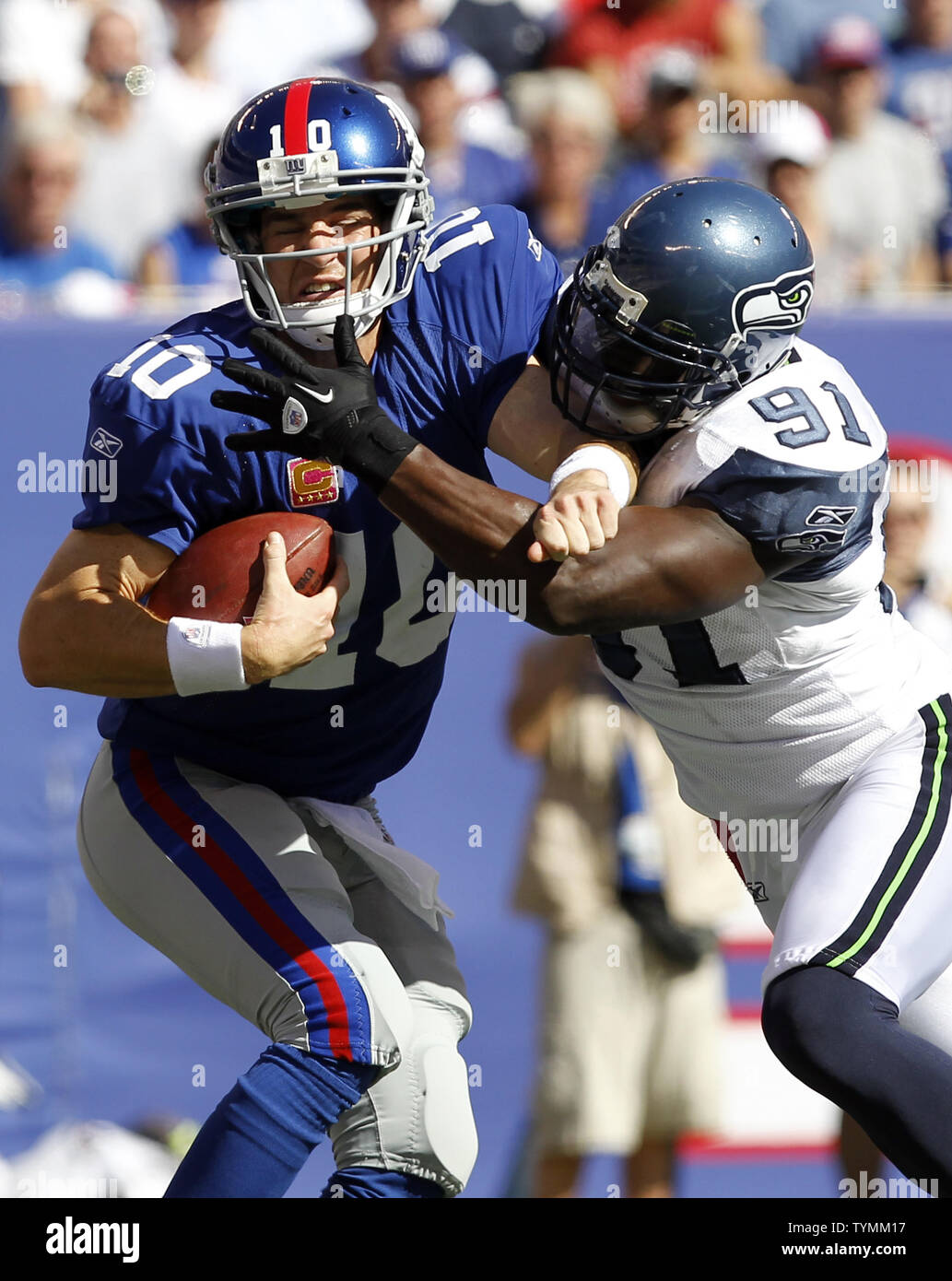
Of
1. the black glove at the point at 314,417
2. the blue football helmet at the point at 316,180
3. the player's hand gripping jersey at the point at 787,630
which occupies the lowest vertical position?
the player's hand gripping jersey at the point at 787,630

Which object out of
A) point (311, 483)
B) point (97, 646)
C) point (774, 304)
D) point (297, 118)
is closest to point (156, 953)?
point (97, 646)

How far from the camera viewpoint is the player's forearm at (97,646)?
2.51m

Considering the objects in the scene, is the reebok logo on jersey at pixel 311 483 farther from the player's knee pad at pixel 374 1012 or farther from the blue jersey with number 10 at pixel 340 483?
the player's knee pad at pixel 374 1012

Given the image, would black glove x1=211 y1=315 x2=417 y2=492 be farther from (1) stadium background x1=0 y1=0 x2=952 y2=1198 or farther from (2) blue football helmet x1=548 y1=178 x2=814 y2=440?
(1) stadium background x1=0 y1=0 x2=952 y2=1198

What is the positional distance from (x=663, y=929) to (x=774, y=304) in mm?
1857

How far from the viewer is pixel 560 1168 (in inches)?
155

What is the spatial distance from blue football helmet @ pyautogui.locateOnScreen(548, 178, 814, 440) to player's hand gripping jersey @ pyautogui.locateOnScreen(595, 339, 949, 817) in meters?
0.07

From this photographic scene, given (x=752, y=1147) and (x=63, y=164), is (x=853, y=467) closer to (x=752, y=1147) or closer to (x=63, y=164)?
(x=752, y=1147)

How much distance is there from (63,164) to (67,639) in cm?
270

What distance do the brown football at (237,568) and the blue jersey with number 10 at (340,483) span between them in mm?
48

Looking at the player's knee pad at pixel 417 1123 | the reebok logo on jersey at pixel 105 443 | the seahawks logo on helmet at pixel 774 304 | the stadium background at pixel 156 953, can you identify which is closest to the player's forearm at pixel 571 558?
the seahawks logo on helmet at pixel 774 304

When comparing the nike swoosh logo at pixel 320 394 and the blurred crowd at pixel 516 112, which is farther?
the blurred crowd at pixel 516 112

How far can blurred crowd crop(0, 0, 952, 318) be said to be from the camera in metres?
4.84

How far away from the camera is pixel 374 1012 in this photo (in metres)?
2.50
